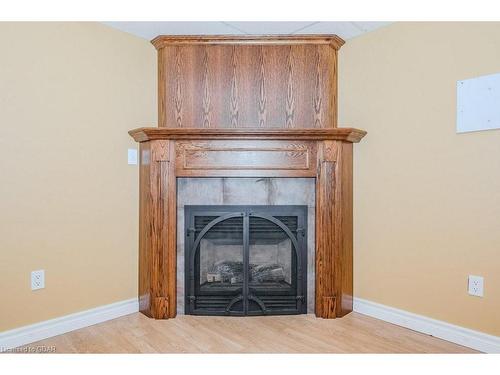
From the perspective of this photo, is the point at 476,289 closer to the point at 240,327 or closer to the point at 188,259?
the point at 240,327

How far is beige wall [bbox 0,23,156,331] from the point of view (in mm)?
1970

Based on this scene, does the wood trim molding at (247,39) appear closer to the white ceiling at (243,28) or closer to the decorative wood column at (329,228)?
the white ceiling at (243,28)

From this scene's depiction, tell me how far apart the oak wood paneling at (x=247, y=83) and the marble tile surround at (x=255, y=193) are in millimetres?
428

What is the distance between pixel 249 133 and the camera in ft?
7.62

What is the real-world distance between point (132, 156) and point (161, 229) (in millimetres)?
621


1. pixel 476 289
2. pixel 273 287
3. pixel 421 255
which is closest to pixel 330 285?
pixel 273 287

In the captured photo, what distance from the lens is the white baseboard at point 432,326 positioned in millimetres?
1922

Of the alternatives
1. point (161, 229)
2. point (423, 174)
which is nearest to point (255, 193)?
point (161, 229)

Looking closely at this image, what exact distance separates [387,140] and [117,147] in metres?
1.99

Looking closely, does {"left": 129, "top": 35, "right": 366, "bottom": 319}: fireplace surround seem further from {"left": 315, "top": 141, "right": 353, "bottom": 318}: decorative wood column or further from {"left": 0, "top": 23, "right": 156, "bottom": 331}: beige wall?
{"left": 0, "top": 23, "right": 156, "bottom": 331}: beige wall

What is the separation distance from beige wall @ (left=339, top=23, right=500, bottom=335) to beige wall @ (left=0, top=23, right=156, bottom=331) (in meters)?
1.72

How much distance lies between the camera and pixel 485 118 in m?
1.93

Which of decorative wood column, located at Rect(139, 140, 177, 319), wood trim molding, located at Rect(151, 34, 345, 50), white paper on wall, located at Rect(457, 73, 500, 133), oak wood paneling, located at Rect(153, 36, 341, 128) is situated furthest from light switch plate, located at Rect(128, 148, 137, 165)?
white paper on wall, located at Rect(457, 73, 500, 133)

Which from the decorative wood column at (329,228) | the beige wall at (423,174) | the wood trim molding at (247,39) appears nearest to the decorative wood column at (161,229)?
the wood trim molding at (247,39)
